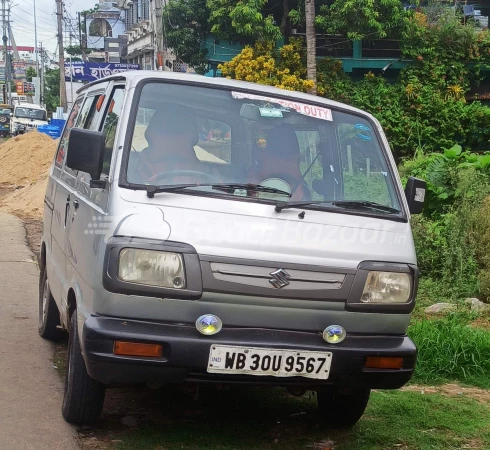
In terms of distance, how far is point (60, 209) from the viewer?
5.34 m

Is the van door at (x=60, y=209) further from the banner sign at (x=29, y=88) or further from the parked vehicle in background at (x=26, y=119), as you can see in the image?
the banner sign at (x=29, y=88)

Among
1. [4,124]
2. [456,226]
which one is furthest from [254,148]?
[4,124]

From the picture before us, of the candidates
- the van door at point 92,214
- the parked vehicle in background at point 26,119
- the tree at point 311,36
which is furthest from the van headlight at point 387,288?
the parked vehicle in background at point 26,119

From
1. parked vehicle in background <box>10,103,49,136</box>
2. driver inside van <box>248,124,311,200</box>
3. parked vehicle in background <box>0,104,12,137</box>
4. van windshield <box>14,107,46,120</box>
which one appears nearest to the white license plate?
driver inside van <box>248,124,311,200</box>

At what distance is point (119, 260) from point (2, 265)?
21.6 ft

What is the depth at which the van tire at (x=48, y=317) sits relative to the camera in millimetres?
5988

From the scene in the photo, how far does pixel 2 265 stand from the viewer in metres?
9.67

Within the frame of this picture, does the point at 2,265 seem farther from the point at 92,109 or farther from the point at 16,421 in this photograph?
the point at 16,421

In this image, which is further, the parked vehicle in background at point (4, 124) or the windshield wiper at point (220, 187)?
the parked vehicle in background at point (4, 124)

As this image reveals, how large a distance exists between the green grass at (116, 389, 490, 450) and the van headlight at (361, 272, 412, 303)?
35.9 inches

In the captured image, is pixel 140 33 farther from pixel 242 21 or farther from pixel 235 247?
pixel 235 247

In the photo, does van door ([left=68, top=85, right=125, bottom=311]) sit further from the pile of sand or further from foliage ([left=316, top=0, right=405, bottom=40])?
foliage ([left=316, top=0, right=405, bottom=40])

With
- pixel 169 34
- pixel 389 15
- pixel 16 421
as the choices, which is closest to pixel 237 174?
pixel 16 421

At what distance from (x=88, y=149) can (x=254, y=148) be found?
0.92 metres
